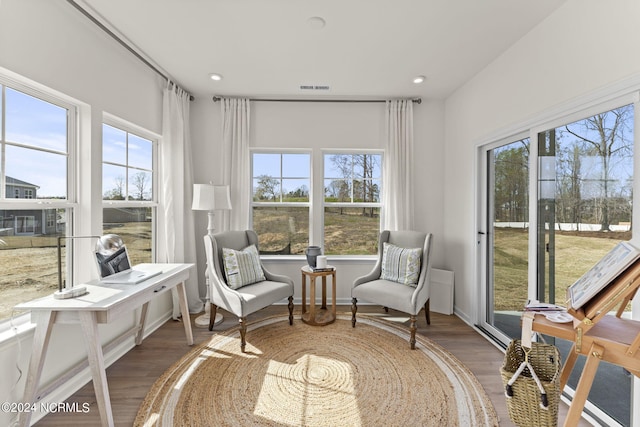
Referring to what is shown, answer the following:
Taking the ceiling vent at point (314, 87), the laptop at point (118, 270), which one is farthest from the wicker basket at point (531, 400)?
the ceiling vent at point (314, 87)

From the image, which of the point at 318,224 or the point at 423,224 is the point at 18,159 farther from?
the point at 423,224

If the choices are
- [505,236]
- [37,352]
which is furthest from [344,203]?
[37,352]

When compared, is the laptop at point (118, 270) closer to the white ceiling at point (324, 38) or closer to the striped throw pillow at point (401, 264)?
the white ceiling at point (324, 38)

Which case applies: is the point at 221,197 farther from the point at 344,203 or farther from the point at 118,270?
the point at 344,203

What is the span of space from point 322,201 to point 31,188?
105 inches

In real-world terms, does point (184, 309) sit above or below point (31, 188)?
below

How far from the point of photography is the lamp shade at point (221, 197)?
3.10 metres

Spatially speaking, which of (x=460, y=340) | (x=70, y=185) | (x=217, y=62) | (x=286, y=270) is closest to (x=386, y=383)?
(x=460, y=340)

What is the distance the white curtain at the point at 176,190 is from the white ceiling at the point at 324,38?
339 millimetres

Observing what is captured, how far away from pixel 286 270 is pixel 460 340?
6.90 ft

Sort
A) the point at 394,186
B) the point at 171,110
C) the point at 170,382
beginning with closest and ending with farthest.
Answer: the point at 170,382
the point at 171,110
the point at 394,186

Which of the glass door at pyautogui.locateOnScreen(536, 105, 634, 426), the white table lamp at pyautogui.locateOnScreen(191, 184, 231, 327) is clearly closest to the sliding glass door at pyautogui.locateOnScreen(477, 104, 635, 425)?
the glass door at pyautogui.locateOnScreen(536, 105, 634, 426)

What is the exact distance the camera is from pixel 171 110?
3.09 meters

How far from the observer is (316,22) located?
207 centimetres
